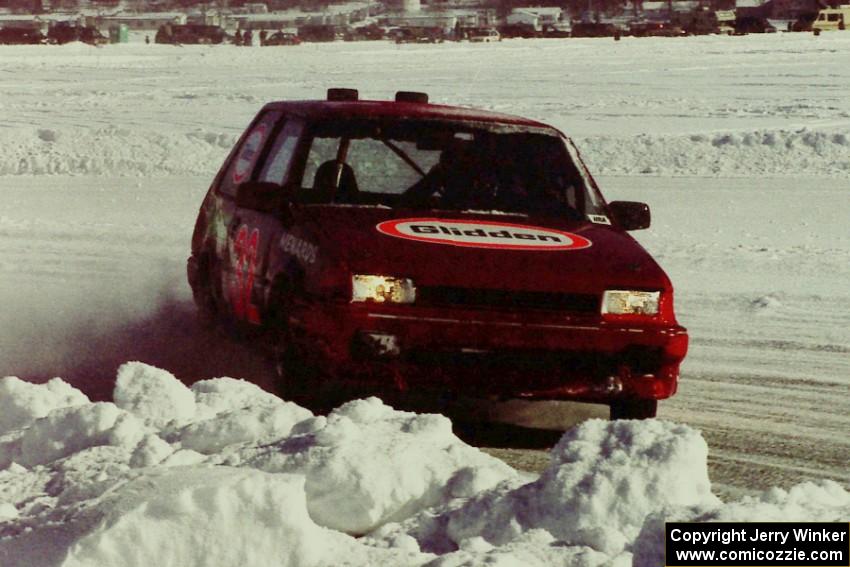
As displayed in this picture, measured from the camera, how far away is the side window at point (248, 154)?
7969mm

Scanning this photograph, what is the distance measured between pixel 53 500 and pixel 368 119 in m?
3.13

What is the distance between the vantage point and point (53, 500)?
4727 mm

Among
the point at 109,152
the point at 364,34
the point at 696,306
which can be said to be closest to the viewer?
the point at 696,306

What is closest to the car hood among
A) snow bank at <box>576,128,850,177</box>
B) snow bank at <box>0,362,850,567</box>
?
snow bank at <box>0,362,850,567</box>

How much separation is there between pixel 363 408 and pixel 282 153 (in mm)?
2303

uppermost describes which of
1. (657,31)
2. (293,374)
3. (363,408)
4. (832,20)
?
(363,408)

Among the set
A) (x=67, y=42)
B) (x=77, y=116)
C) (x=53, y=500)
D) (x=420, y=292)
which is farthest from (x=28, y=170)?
(x=67, y=42)

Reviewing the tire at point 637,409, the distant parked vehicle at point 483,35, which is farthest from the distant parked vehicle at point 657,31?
the tire at point 637,409

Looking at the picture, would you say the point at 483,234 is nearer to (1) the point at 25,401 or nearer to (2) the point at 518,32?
(1) the point at 25,401

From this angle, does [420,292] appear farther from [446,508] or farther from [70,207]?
[70,207]

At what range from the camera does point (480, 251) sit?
21.1 ft

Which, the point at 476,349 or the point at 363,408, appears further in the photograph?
the point at 476,349

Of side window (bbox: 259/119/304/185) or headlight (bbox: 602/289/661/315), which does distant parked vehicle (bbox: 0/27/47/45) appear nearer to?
side window (bbox: 259/119/304/185)

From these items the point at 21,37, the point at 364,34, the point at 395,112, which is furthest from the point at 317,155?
the point at 364,34
